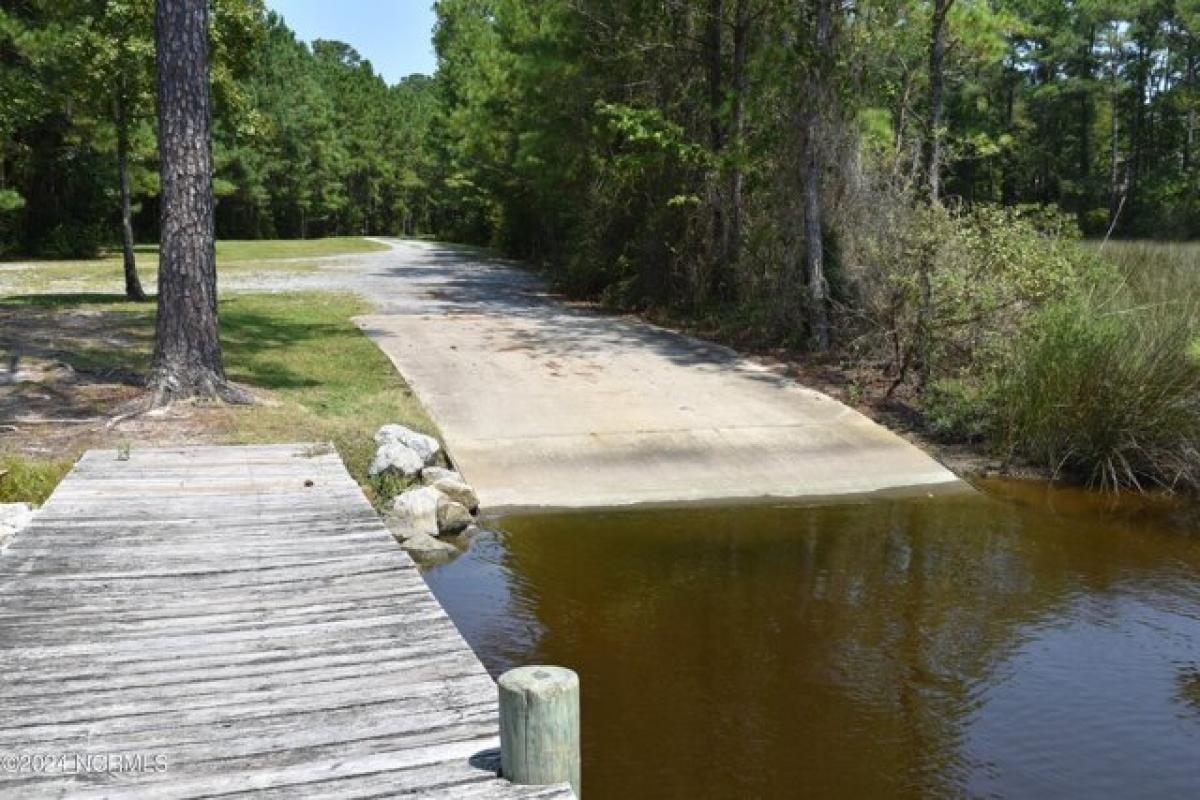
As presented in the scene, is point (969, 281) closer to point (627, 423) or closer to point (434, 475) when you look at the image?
point (627, 423)

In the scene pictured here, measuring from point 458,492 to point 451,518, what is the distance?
0.44 metres

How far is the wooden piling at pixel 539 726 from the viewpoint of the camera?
325 centimetres

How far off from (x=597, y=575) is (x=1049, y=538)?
3.76m

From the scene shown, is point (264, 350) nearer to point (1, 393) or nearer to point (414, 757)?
point (1, 393)

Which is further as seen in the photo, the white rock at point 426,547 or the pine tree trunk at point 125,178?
the pine tree trunk at point 125,178

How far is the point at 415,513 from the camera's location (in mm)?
8172

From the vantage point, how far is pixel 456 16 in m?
47.3

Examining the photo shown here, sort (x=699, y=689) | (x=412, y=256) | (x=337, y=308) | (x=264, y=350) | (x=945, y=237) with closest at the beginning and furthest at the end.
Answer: (x=699, y=689) → (x=945, y=237) → (x=264, y=350) → (x=337, y=308) → (x=412, y=256)

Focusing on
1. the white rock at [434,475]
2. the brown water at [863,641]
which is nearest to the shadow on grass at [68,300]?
the white rock at [434,475]

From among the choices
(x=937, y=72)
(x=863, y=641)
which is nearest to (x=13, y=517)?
(x=863, y=641)

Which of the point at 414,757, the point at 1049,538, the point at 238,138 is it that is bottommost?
the point at 1049,538

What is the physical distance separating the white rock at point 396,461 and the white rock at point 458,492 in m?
0.24

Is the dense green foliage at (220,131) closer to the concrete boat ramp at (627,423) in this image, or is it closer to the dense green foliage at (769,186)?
the dense green foliage at (769,186)

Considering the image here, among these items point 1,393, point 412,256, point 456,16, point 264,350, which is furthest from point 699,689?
point 456,16
